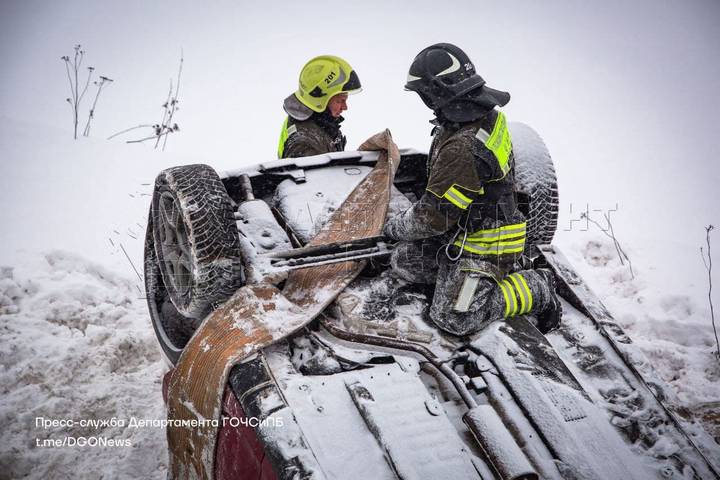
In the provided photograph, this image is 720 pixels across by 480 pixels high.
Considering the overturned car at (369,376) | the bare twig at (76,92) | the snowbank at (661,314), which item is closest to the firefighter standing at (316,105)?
the overturned car at (369,376)

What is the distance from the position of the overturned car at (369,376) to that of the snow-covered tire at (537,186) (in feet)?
0.32

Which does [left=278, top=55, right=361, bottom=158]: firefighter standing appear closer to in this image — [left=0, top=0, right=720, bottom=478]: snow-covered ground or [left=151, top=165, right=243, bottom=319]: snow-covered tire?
[left=151, top=165, right=243, bottom=319]: snow-covered tire

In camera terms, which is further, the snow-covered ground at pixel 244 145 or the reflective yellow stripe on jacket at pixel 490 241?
the snow-covered ground at pixel 244 145

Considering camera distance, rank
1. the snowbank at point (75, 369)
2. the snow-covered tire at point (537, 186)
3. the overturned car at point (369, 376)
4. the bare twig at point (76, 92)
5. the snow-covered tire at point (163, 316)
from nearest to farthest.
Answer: the overturned car at point (369, 376), the snowbank at point (75, 369), the snow-covered tire at point (163, 316), the snow-covered tire at point (537, 186), the bare twig at point (76, 92)

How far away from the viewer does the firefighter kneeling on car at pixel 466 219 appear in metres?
2.55

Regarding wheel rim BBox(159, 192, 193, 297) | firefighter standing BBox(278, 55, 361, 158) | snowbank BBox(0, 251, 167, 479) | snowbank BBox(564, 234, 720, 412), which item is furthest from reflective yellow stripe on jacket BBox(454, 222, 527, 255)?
snowbank BBox(0, 251, 167, 479)

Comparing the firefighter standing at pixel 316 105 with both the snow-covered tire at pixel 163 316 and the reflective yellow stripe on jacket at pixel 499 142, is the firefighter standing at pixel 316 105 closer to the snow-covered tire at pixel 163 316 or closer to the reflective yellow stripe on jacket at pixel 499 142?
the snow-covered tire at pixel 163 316

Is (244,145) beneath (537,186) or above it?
beneath

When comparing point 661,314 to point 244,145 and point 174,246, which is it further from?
point 244,145

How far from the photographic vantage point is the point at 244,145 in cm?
855

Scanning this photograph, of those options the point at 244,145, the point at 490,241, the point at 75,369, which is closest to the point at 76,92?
the point at 244,145

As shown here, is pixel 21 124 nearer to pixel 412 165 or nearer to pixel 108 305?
pixel 108 305

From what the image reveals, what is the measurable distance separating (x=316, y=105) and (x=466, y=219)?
80.6 inches

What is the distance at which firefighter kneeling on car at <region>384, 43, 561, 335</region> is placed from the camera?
→ 2.55 metres
